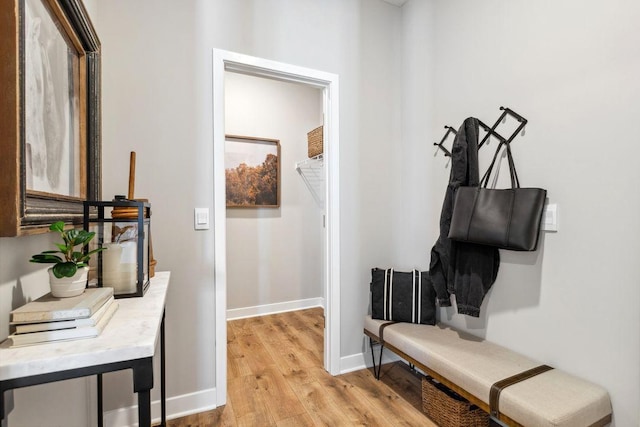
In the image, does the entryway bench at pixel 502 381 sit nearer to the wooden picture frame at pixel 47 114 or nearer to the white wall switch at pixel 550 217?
the white wall switch at pixel 550 217

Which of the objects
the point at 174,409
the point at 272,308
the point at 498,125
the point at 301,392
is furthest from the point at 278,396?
the point at 498,125

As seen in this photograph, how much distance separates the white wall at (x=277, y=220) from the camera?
347 cm

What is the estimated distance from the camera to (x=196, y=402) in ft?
6.13

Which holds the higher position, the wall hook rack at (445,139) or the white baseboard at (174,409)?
the wall hook rack at (445,139)

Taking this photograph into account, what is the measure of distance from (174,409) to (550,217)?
2244mm

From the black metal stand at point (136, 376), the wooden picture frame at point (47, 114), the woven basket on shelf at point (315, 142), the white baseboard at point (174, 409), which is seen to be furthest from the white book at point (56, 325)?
the woven basket on shelf at point (315, 142)

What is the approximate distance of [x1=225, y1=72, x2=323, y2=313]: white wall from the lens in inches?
137

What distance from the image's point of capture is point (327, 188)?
2285 millimetres

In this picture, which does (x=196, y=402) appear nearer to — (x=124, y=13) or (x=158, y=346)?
(x=158, y=346)

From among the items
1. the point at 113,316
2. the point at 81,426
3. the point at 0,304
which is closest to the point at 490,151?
the point at 113,316

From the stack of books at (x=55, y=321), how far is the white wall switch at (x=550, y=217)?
5.96 ft

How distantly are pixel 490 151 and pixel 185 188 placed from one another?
1765 millimetres

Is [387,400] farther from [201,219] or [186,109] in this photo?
[186,109]

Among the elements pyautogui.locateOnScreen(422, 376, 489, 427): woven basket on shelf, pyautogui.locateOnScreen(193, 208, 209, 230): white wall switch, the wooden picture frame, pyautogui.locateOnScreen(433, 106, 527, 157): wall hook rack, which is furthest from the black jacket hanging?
the wooden picture frame
